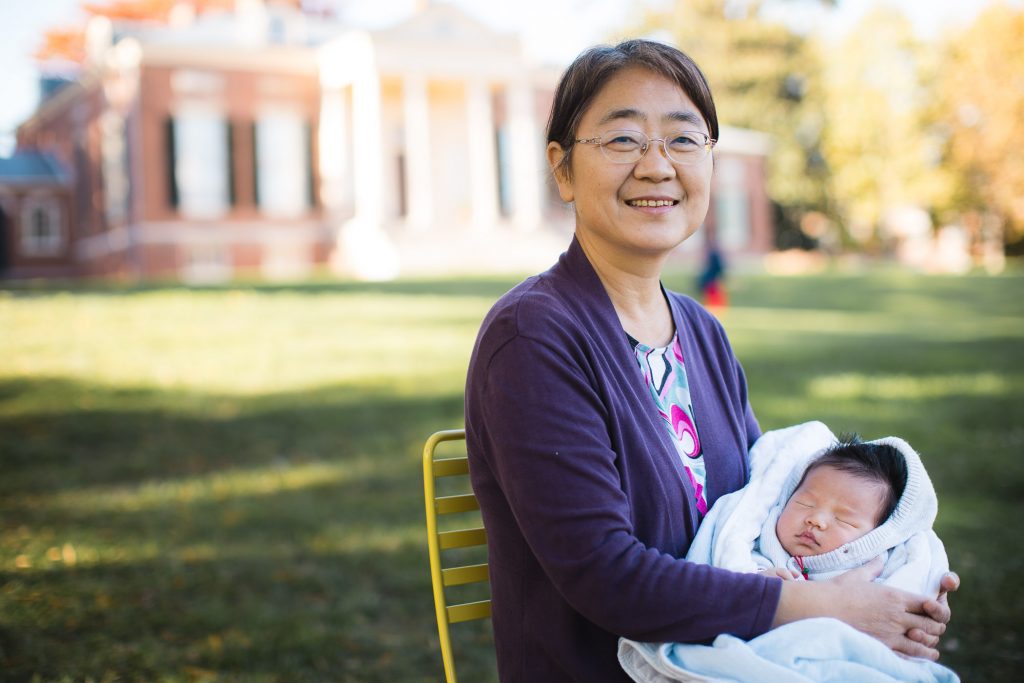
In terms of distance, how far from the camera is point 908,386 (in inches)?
360

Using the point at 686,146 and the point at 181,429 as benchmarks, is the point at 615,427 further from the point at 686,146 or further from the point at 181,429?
the point at 181,429

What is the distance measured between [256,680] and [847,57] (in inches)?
1545

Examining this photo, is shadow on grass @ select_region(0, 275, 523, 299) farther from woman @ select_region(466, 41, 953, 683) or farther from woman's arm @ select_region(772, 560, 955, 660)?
woman's arm @ select_region(772, 560, 955, 660)

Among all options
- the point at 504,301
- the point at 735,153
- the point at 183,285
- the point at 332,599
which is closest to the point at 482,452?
the point at 504,301

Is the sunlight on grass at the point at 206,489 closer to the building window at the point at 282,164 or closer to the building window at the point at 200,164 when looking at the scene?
the building window at the point at 200,164

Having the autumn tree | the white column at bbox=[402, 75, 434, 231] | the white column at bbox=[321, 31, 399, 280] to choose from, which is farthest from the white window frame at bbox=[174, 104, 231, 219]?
the autumn tree

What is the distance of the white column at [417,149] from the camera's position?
2948cm

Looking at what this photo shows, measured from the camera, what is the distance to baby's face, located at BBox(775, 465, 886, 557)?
1.92 m

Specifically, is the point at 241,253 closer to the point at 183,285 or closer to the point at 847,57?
the point at 183,285

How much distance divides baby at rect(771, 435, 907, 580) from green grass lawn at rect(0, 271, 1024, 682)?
6.30 feet

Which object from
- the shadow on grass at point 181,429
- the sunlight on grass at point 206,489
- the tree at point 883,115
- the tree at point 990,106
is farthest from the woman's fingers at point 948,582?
the tree at point 883,115

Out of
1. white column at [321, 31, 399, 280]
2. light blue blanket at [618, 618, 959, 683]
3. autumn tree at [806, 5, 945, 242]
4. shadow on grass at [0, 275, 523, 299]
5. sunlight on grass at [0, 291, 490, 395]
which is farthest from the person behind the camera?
autumn tree at [806, 5, 945, 242]

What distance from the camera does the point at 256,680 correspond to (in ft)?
11.3

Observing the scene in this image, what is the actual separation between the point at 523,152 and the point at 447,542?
30.1 meters
